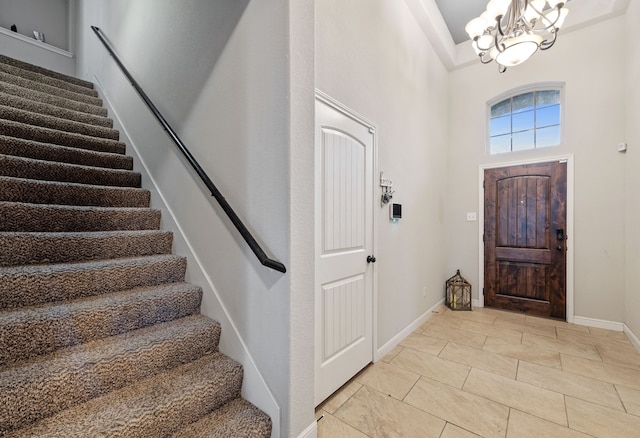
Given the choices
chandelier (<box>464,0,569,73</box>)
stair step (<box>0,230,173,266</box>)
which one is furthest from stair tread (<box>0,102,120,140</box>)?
chandelier (<box>464,0,569,73</box>)

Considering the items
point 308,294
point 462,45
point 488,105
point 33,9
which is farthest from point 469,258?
point 33,9

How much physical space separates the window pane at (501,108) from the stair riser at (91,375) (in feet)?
15.7

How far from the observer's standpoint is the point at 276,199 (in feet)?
4.66

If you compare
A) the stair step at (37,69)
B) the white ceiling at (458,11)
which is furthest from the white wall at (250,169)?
the white ceiling at (458,11)

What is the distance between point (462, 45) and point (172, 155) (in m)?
4.53

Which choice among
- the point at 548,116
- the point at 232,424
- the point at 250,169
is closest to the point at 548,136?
the point at 548,116

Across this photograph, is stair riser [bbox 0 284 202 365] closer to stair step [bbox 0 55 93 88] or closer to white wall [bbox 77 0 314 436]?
white wall [bbox 77 0 314 436]

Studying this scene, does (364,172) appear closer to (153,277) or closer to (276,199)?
(276,199)

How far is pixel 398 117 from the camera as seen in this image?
9.96ft

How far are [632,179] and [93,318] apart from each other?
486cm

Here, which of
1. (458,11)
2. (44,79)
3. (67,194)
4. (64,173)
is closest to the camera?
(67,194)

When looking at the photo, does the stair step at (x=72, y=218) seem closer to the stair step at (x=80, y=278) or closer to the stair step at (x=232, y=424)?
the stair step at (x=80, y=278)

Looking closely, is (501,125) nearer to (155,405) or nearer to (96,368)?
(155,405)

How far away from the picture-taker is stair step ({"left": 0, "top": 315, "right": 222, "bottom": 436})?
1077 mm
